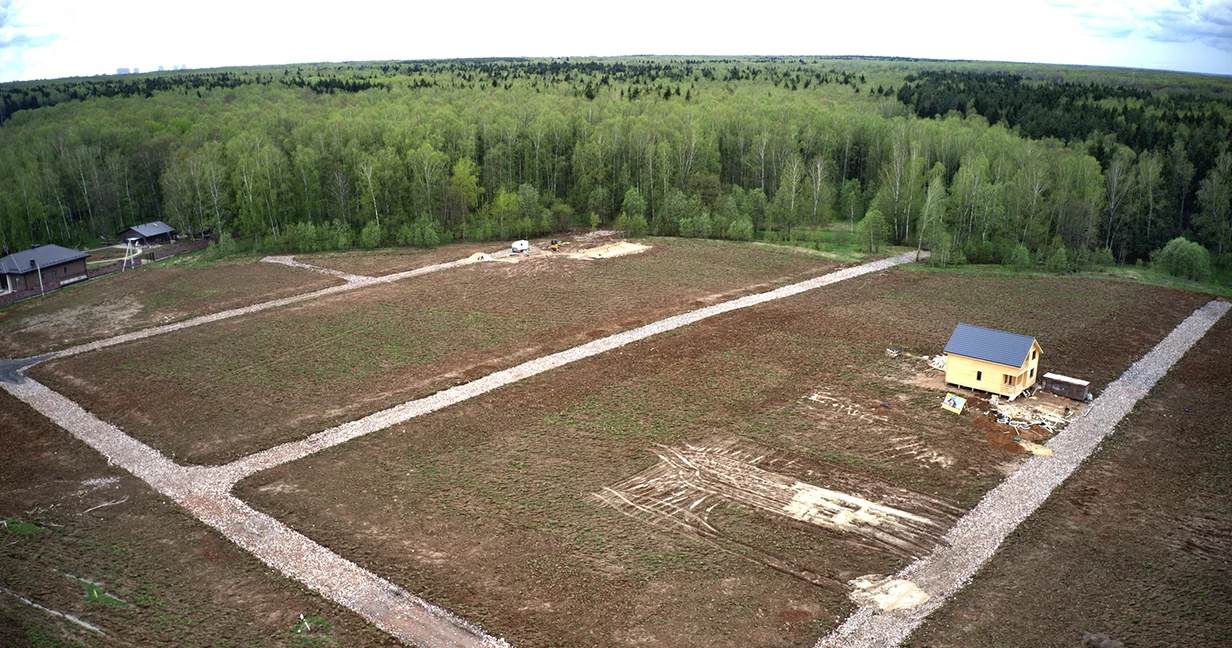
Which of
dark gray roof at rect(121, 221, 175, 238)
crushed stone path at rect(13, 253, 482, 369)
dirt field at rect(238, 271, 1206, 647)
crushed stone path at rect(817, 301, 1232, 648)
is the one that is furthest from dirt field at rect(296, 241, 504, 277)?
crushed stone path at rect(817, 301, 1232, 648)

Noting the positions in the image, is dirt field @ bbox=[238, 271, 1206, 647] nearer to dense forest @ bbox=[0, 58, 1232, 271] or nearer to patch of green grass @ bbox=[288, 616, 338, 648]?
patch of green grass @ bbox=[288, 616, 338, 648]

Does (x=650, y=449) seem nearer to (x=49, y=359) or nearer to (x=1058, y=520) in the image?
(x=1058, y=520)

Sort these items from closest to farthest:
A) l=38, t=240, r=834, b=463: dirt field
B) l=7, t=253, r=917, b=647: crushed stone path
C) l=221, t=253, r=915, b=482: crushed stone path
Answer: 1. l=7, t=253, r=917, b=647: crushed stone path
2. l=221, t=253, r=915, b=482: crushed stone path
3. l=38, t=240, r=834, b=463: dirt field

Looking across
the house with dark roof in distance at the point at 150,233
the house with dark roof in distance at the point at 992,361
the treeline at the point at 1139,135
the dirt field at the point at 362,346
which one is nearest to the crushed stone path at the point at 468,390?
the dirt field at the point at 362,346

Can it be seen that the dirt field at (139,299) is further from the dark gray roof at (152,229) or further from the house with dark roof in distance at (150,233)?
the house with dark roof in distance at (150,233)

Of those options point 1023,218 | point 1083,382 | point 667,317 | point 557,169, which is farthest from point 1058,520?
point 557,169

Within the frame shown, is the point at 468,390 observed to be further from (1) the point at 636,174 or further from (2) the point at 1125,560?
(1) the point at 636,174
